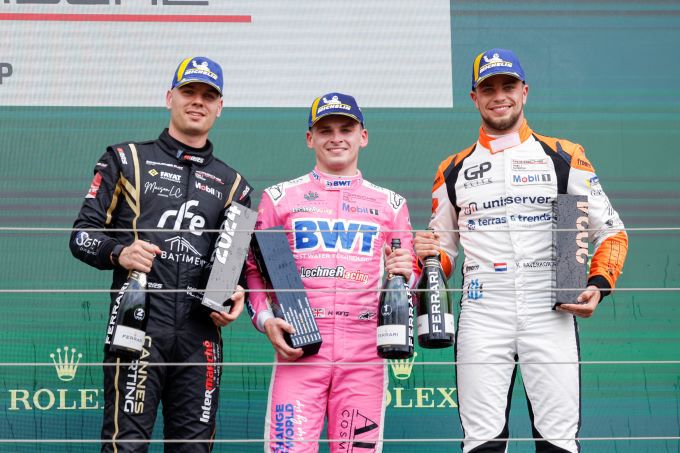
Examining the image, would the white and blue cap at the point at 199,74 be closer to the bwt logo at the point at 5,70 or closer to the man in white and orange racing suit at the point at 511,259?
the man in white and orange racing suit at the point at 511,259

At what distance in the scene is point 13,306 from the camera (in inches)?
130

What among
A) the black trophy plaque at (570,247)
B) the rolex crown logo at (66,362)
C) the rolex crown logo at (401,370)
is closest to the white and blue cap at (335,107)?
the black trophy plaque at (570,247)

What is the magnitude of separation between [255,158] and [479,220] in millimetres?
1049

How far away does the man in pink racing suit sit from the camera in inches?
96.4

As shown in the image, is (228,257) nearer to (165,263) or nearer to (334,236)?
(165,263)

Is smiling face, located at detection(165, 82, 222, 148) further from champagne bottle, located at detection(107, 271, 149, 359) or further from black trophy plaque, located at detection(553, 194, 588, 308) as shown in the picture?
black trophy plaque, located at detection(553, 194, 588, 308)

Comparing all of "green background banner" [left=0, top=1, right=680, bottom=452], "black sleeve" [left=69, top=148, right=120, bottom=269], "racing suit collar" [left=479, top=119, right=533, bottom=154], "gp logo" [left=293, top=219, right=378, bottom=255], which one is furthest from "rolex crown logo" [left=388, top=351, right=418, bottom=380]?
"black sleeve" [left=69, top=148, right=120, bottom=269]

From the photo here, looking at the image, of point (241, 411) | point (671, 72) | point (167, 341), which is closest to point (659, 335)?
point (671, 72)

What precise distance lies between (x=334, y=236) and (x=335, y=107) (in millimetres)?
361

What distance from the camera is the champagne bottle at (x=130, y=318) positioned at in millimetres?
2293

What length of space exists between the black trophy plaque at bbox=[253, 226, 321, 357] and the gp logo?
0.08 meters

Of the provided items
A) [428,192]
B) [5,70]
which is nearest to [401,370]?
[428,192]

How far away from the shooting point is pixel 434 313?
95.6 inches

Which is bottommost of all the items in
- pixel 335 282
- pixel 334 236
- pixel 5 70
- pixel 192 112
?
pixel 335 282
